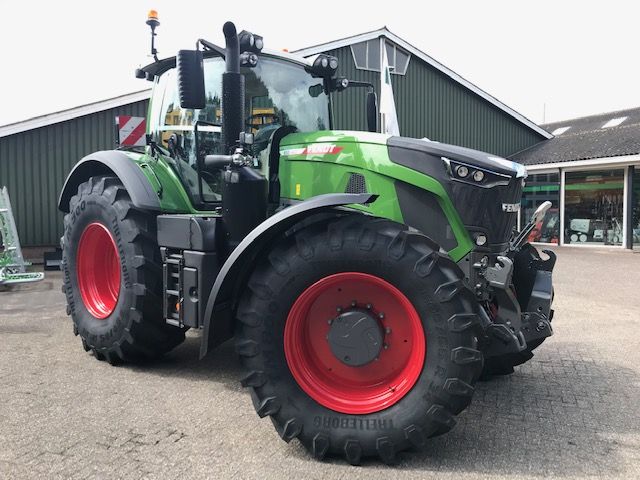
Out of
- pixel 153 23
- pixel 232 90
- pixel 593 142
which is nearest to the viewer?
pixel 232 90

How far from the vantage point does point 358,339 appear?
3186 mm

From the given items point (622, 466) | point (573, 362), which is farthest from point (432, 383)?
point (573, 362)

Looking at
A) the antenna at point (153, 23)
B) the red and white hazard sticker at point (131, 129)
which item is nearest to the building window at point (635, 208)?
the red and white hazard sticker at point (131, 129)

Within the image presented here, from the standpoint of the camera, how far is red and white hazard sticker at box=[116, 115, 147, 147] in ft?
25.3

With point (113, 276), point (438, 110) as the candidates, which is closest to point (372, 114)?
point (113, 276)

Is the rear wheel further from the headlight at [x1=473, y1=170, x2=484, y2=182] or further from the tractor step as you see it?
the tractor step

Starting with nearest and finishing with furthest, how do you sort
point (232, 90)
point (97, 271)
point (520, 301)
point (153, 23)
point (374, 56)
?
point (232, 90) < point (520, 301) < point (153, 23) < point (97, 271) < point (374, 56)

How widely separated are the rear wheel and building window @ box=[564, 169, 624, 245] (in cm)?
1534

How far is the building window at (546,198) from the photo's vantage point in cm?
1767

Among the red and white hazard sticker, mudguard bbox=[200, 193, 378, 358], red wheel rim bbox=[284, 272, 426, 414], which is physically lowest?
red wheel rim bbox=[284, 272, 426, 414]

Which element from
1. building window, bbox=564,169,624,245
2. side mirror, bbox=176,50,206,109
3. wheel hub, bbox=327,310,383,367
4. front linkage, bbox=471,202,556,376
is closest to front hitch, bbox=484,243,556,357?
front linkage, bbox=471,202,556,376

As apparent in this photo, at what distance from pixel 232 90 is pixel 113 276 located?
2560 millimetres

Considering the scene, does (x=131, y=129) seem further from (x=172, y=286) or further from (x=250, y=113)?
(x=172, y=286)

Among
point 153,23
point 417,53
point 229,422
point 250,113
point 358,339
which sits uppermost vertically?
point 417,53
